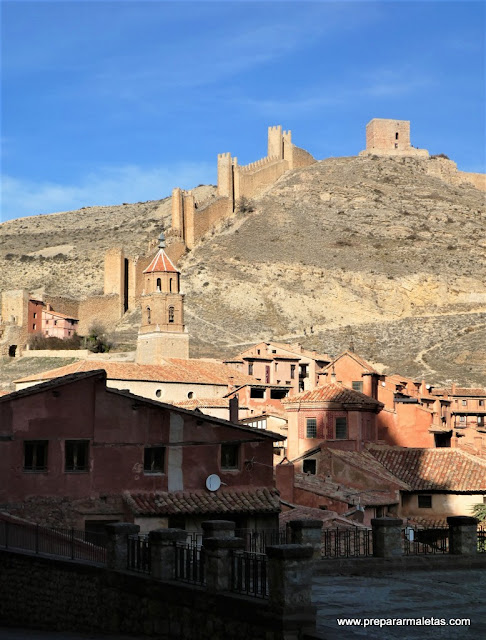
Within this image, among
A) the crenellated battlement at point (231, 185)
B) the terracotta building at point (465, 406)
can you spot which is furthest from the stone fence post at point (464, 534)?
the crenellated battlement at point (231, 185)

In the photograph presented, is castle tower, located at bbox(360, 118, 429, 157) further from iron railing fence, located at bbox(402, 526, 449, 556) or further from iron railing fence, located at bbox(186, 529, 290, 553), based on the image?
iron railing fence, located at bbox(186, 529, 290, 553)

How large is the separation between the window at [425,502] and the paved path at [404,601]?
58.9 feet

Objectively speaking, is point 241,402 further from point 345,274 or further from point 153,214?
point 153,214

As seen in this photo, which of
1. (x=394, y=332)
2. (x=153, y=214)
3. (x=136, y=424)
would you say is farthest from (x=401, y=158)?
(x=136, y=424)

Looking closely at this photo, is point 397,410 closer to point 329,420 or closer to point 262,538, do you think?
point 329,420

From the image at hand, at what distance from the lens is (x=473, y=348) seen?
85.4 metres

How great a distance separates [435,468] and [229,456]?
13.7m

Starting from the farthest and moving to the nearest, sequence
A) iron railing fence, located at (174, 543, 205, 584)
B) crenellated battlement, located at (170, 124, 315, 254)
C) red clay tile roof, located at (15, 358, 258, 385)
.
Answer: crenellated battlement, located at (170, 124, 315, 254), red clay tile roof, located at (15, 358, 258, 385), iron railing fence, located at (174, 543, 205, 584)

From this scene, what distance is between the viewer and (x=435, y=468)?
121 feet

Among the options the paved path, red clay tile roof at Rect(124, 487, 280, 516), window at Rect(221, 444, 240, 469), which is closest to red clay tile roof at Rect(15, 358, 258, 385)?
window at Rect(221, 444, 240, 469)

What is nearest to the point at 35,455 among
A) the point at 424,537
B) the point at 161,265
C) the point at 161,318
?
the point at 424,537

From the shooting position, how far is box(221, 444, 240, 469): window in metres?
24.9

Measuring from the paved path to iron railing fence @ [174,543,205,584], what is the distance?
5.23 feet

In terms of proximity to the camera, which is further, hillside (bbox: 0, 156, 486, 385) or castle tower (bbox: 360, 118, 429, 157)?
castle tower (bbox: 360, 118, 429, 157)
